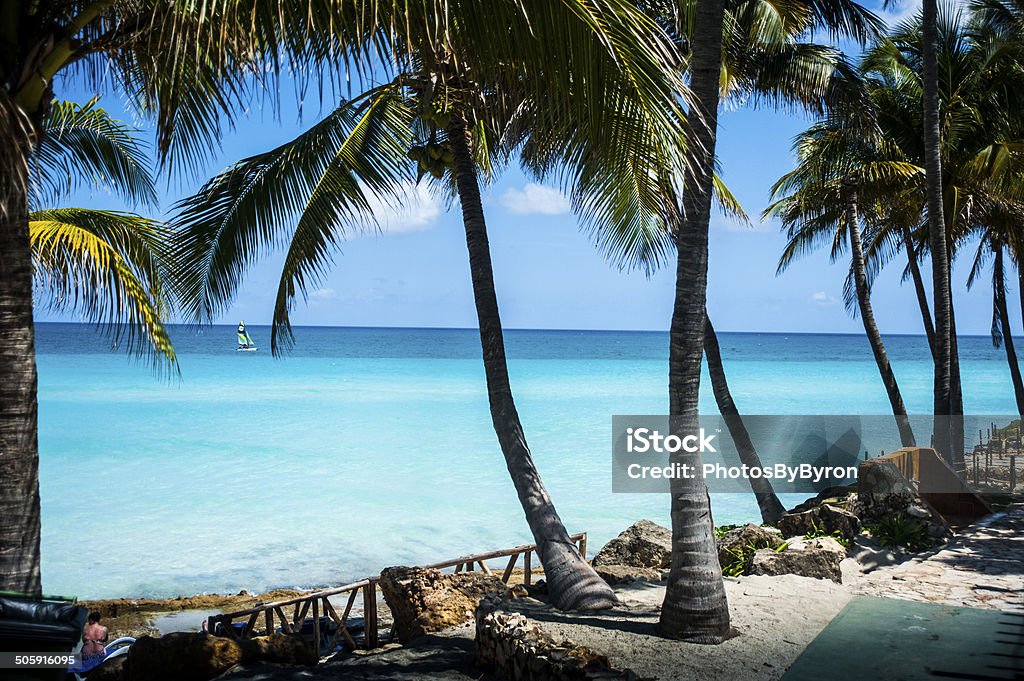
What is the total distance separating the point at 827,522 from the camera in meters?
10.7

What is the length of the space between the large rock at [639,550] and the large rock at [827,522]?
1669 millimetres

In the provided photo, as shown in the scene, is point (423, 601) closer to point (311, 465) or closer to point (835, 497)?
point (835, 497)

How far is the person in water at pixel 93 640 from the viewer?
9.21m

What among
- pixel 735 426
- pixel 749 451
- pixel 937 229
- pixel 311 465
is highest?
pixel 937 229

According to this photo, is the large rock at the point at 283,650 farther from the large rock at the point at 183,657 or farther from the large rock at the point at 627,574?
the large rock at the point at 627,574

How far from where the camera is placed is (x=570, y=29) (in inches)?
167

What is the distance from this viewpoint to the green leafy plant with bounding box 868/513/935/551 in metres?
10.3

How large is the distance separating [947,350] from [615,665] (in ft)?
30.4

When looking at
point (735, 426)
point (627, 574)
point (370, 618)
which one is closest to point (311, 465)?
point (735, 426)

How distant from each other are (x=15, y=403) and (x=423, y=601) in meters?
4.99

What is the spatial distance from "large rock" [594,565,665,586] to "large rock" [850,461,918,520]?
9.77 ft

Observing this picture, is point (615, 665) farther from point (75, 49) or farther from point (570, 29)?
point (75, 49)

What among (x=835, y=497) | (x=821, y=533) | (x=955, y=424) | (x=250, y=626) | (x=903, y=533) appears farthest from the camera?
(x=955, y=424)

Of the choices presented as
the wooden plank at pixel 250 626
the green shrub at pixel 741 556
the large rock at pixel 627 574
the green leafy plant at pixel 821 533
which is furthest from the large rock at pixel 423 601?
the green leafy plant at pixel 821 533
